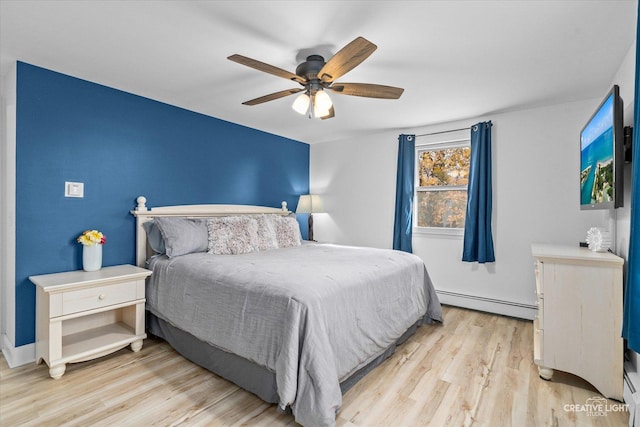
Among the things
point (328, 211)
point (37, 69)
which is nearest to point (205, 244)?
point (37, 69)

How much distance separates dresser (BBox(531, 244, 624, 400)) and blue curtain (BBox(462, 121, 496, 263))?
4.31 feet

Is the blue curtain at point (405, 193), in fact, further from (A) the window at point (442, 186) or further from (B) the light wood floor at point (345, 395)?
(B) the light wood floor at point (345, 395)

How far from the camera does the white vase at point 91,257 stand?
250 cm

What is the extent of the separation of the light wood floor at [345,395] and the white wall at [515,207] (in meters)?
1.04

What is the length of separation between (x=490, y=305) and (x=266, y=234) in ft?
8.78

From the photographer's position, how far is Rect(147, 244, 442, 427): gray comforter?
1.61 meters

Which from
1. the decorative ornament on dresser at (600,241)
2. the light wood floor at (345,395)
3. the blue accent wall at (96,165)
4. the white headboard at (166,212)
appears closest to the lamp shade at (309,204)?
the white headboard at (166,212)

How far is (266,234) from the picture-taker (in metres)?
3.37

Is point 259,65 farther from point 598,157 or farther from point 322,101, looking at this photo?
point 598,157

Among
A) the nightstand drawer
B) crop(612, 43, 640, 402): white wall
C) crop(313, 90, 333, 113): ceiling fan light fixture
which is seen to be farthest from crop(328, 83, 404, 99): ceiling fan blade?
the nightstand drawer

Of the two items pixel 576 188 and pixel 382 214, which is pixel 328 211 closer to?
pixel 382 214

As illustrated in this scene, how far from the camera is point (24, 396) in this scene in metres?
1.91

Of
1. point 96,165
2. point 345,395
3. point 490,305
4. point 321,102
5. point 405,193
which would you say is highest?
point 321,102

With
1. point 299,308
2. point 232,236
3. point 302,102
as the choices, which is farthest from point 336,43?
point 232,236
